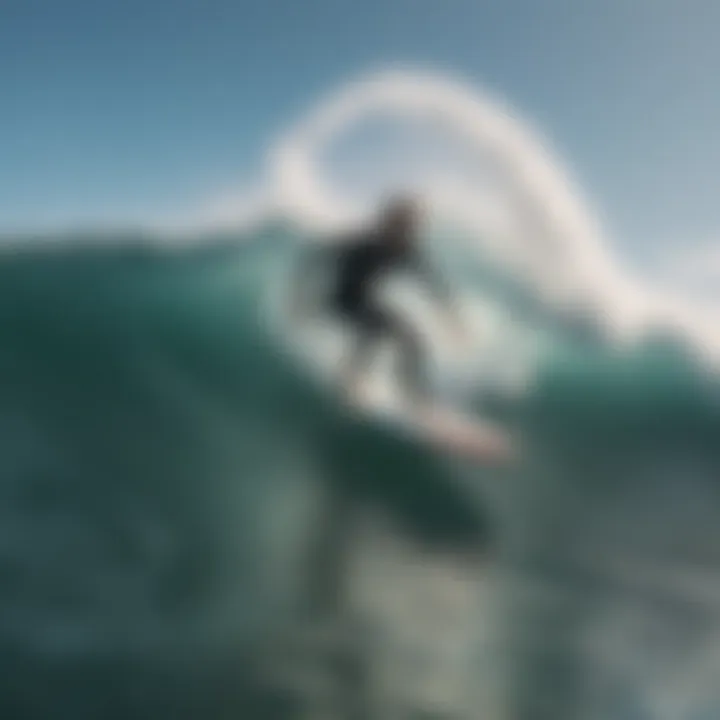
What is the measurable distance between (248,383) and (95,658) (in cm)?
103

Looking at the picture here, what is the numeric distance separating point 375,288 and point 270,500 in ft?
2.53

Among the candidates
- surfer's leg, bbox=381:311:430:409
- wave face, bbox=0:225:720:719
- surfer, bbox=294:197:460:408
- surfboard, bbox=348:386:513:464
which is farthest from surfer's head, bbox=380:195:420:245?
surfboard, bbox=348:386:513:464

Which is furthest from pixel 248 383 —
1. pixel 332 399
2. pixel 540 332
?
pixel 540 332

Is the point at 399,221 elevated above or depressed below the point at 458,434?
above

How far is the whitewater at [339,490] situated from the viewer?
2.55 m

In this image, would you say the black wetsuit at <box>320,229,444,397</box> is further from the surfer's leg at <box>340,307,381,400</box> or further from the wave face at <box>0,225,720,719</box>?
the wave face at <box>0,225,720,719</box>

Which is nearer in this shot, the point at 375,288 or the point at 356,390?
the point at 375,288

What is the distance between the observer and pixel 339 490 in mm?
3004

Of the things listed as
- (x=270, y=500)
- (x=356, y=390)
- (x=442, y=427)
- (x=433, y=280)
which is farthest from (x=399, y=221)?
(x=270, y=500)

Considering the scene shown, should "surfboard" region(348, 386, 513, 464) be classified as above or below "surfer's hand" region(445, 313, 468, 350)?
below

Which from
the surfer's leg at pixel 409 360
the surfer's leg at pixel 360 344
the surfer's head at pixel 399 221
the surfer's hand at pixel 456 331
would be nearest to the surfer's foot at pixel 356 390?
the surfer's leg at pixel 360 344

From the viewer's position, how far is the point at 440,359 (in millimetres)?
2934

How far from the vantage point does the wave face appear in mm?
2557

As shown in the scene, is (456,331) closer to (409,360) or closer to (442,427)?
(409,360)
